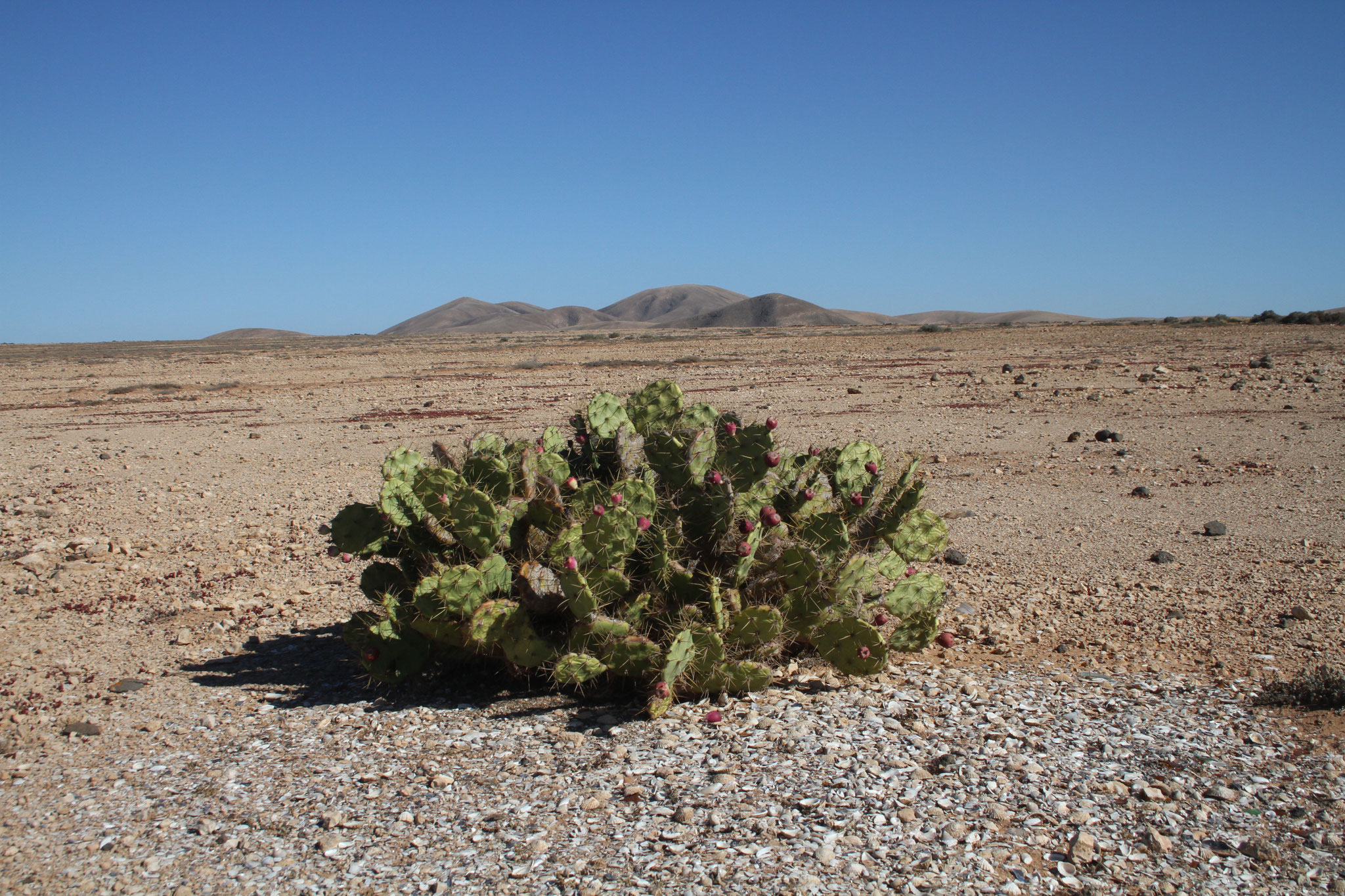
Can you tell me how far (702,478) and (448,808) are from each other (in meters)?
2.00

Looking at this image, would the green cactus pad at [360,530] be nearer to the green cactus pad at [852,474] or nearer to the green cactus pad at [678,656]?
the green cactus pad at [678,656]

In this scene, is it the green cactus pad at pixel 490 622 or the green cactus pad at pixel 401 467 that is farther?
the green cactus pad at pixel 401 467

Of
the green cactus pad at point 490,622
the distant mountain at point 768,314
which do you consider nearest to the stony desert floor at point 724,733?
the green cactus pad at point 490,622

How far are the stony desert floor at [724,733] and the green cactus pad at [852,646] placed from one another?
159mm

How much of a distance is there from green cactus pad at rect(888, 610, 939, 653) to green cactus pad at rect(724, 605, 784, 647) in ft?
2.36

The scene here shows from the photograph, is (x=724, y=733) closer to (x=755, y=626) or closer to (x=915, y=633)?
(x=755, y=626)

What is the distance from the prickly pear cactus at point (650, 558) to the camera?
4496 mm

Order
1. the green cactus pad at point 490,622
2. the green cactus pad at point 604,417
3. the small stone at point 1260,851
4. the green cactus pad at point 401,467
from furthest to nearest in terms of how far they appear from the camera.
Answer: the green cactus pad at point 604,417 → the green cactus pad at point 401,467 → the green cactus pad at point 490,622 → the small stone at point 1260,851

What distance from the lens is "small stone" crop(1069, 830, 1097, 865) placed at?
10.6ft

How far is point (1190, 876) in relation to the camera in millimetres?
3141

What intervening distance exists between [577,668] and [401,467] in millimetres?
1699

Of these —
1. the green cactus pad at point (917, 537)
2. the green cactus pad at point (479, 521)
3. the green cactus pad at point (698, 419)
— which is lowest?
the green cactus pad at point (917, 537)

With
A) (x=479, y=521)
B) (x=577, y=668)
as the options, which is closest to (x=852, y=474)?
(x=577, y=668)

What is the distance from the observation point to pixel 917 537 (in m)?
5.24
